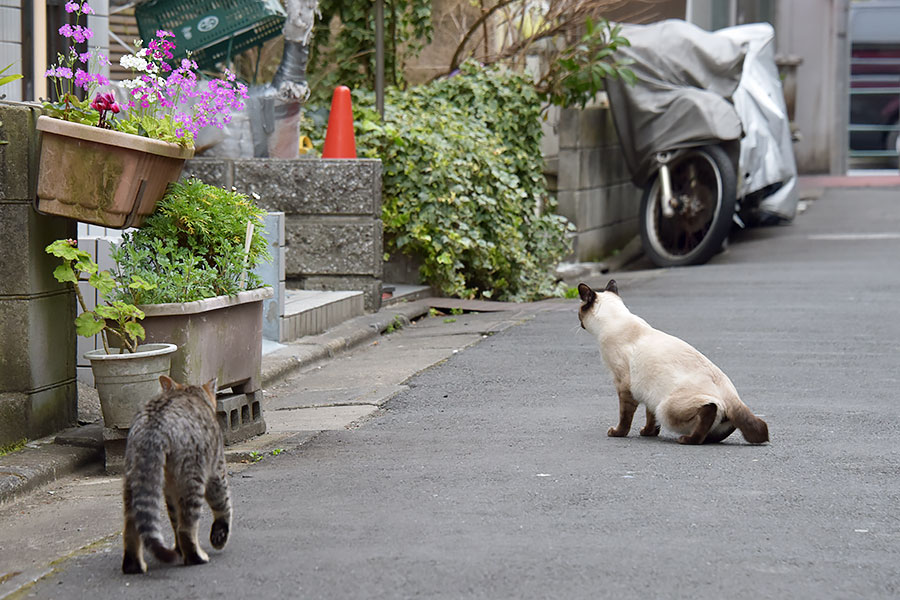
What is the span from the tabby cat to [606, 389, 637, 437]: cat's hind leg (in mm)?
2215

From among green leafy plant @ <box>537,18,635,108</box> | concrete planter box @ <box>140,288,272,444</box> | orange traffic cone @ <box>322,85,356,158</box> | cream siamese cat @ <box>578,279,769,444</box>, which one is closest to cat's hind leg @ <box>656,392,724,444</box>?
cream siamese cat @ <box>578,279,769,444</box>

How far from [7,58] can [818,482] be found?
6147 millimetres

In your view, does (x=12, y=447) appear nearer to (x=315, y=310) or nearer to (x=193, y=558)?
(x=193, y=558)

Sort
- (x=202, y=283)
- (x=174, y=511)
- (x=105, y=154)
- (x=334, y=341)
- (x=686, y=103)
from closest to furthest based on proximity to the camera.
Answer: (x=174, y=511)
(x=105, y=154)
(x=202, y=283)
(x=334, y=341)
(x=686, y=103)

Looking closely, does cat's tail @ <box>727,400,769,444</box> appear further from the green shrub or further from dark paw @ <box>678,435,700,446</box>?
the green shrub

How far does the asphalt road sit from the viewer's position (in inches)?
156

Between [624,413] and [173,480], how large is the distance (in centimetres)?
249

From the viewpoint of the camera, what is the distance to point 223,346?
6.09m

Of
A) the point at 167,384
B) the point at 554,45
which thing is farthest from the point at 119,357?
the point at 554,45

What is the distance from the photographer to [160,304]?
575 centimetres

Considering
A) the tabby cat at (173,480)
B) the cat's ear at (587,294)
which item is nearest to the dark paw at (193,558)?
the tabby cat at (173,480)

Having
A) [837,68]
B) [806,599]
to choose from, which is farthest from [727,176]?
[837,68]

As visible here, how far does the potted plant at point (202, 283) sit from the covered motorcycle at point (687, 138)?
326 inches

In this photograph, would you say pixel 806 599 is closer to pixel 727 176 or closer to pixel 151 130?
pixel 151 130
